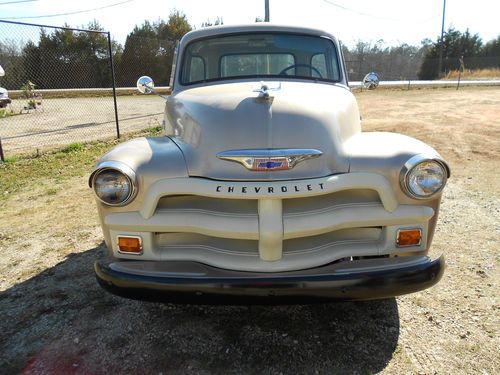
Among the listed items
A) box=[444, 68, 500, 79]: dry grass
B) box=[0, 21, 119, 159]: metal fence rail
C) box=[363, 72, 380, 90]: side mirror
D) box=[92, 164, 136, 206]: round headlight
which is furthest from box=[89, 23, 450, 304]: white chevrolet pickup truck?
box=[444, 68, 500, 79]: dry grass

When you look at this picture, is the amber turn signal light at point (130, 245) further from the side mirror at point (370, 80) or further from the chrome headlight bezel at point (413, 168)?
the side mirror at point (370, 80)

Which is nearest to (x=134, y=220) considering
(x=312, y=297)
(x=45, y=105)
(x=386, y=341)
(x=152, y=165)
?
(x=152, y=165)

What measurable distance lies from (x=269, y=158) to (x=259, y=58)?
179 cm

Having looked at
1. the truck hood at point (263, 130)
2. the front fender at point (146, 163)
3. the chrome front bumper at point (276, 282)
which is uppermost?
the truck hood at point (263, 130)

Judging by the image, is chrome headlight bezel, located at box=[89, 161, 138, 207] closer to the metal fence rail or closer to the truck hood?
the truck hood

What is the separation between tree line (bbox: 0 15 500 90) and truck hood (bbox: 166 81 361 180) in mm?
8527

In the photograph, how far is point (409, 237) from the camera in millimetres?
2518

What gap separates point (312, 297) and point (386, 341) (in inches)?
31.7

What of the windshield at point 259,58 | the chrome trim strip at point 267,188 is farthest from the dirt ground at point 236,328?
the windshield at point 259,58

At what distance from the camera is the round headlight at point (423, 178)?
247 centimetres

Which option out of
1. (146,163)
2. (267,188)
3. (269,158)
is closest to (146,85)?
(146,163)

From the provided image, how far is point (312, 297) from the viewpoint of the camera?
2311mm

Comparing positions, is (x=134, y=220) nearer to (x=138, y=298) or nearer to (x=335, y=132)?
(x=138, y=298)

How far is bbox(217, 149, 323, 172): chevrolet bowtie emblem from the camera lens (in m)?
2.41
